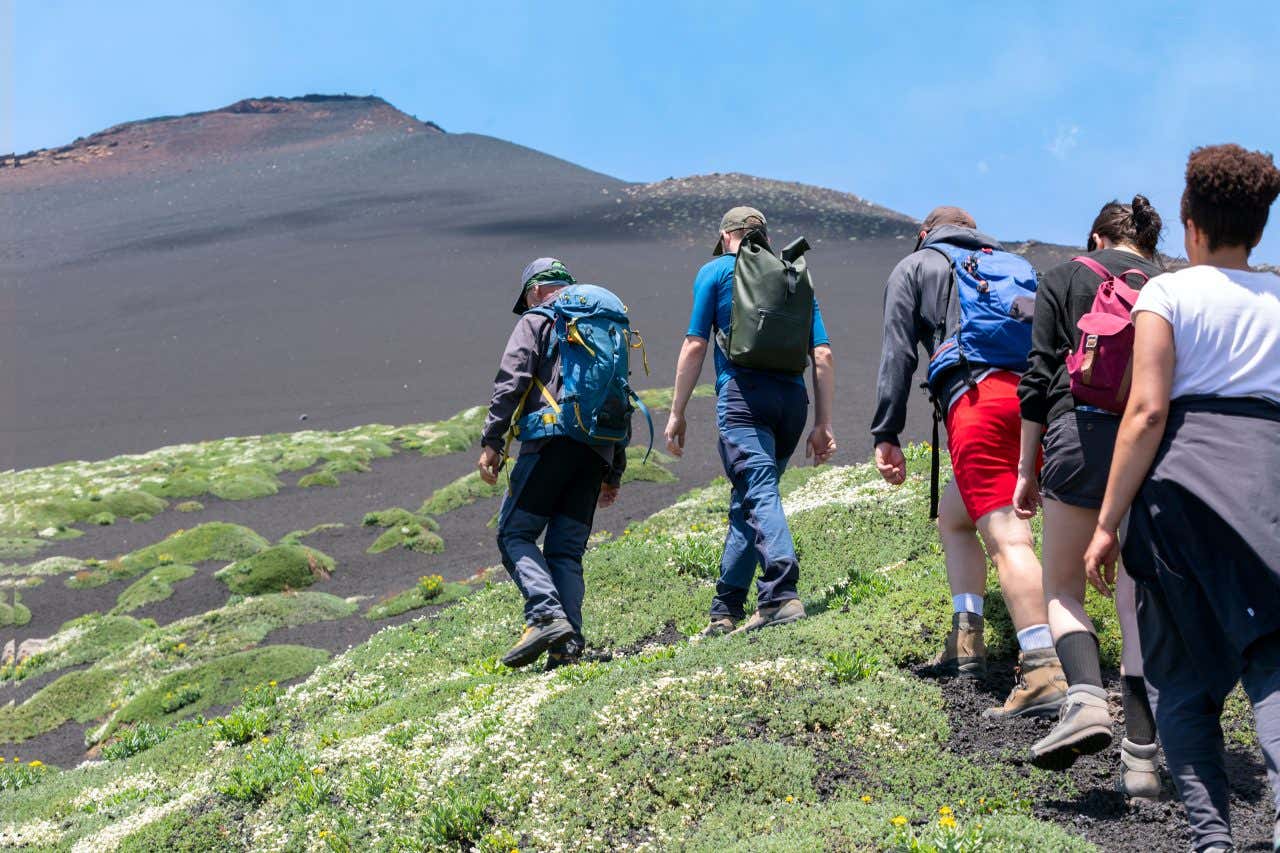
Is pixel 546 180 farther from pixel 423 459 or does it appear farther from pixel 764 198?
pixel 423 459

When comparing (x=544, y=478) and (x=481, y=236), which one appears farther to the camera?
(x=481, y=236)

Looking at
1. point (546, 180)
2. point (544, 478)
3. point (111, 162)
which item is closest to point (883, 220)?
point (546, 180)

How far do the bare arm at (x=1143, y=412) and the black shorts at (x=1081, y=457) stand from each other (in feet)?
2.03

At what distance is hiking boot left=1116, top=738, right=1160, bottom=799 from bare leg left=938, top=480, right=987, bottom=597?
1.50m

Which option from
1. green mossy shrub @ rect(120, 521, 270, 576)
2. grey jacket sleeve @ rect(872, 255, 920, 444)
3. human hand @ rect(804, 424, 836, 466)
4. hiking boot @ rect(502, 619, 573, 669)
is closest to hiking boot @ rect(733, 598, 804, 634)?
human hand @ rect(804, 424, 836, 466)

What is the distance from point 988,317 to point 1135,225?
852 mm

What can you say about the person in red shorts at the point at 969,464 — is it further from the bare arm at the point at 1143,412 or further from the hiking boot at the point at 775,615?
the bare arm at the point at 1143,412

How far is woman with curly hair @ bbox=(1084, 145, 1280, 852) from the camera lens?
4211mm

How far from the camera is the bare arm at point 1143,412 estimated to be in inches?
171

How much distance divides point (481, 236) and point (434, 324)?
91.4ft

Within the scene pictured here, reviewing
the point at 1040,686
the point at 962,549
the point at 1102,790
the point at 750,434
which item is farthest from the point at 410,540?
the point at 1102,790

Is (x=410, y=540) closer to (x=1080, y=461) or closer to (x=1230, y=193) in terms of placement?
(x=1080, y=461)

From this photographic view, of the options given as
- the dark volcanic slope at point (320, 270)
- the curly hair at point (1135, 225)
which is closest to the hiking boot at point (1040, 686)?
the curly hair at point (1135, 225)

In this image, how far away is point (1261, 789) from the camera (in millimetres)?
5676
